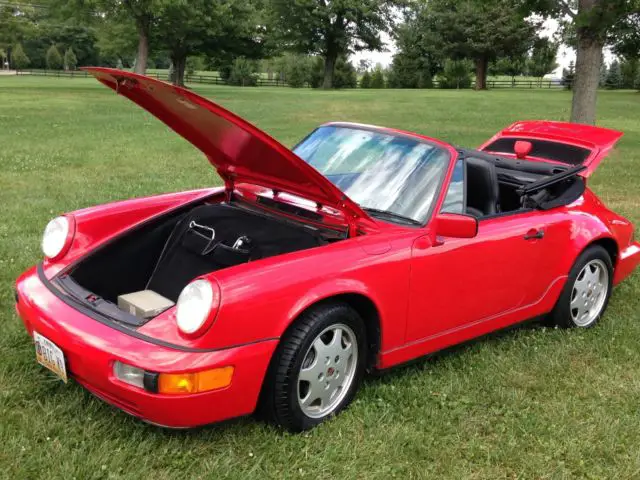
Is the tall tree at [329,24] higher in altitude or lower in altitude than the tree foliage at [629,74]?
higher

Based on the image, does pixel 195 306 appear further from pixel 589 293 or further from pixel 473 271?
pixel 589 293

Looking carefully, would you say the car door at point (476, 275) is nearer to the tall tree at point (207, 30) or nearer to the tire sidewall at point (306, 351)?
the tire sidewall at point (306, 351)

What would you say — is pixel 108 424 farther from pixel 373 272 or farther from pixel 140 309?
pixel 373 272

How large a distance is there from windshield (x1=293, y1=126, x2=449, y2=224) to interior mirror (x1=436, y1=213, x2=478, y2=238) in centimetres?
20

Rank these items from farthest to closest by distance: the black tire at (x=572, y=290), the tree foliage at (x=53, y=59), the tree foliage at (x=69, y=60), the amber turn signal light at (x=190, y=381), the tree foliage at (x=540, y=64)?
the tree foliage at (x=53, y=59), the tree foliage at (x=69, y=60), the tree foliage at (x=540, y=64), the black tire at (x=572, y=290), the amber turn signal light at (x=190, y=381)

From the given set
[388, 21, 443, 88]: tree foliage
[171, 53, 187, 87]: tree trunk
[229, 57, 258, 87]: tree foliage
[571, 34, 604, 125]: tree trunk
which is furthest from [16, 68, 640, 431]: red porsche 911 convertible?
[229, 57, 258, 87]: tree foliage

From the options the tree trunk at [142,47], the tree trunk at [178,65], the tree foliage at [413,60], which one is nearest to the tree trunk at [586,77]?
the tree trunk at [142,47]

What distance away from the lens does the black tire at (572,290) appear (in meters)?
4.27

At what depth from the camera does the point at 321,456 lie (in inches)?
112

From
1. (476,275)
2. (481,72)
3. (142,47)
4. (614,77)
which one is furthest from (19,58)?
(476,275)

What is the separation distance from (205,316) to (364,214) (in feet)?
3.44

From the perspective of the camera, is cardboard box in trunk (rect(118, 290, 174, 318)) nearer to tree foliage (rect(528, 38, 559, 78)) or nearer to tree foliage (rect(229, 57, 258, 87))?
tree foliage (rect(528, 38, 559, 78))

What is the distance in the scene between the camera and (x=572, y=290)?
14.1 feet

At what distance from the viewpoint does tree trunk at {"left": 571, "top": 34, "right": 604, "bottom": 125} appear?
12031 mm
